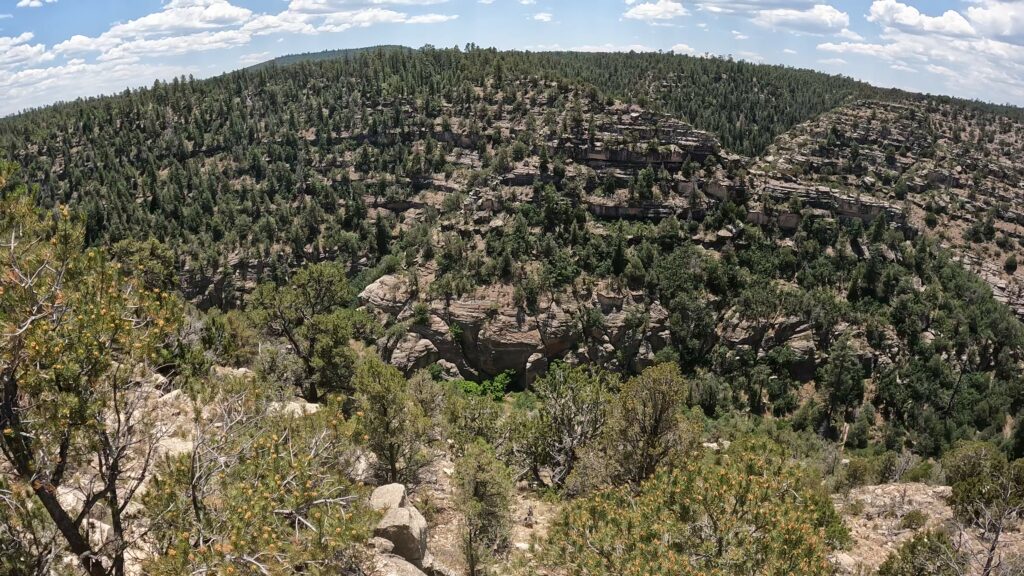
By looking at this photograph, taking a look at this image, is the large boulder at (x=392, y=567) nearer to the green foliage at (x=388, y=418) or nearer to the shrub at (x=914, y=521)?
the green foliage at (x=388, y=418)

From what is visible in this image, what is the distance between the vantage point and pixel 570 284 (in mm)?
79688

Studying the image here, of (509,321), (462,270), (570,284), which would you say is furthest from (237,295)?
(570,284)

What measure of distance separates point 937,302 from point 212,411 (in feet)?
301

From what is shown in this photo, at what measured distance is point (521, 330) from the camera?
250 feet

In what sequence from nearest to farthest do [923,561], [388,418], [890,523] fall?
[923,561]
[388,418]
[890,523]

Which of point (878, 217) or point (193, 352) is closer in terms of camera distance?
point (193, 352)

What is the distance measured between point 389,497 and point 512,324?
59.3 meters

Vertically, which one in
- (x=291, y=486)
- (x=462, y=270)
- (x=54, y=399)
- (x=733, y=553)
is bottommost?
(x=462, y=270)

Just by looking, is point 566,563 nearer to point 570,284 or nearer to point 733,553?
point 733,553

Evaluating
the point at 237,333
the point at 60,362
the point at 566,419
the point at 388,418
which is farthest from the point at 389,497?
the point at 237,333

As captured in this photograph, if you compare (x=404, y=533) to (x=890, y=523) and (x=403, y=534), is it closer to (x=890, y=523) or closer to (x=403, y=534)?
(x=403, y=534)

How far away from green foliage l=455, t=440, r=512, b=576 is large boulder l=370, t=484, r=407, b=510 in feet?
6.84


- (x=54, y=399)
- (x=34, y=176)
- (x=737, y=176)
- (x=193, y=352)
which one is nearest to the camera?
(x=54, y=399)

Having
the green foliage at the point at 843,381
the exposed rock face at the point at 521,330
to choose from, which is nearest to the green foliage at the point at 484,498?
the exposed rock face at the point at 521,330
